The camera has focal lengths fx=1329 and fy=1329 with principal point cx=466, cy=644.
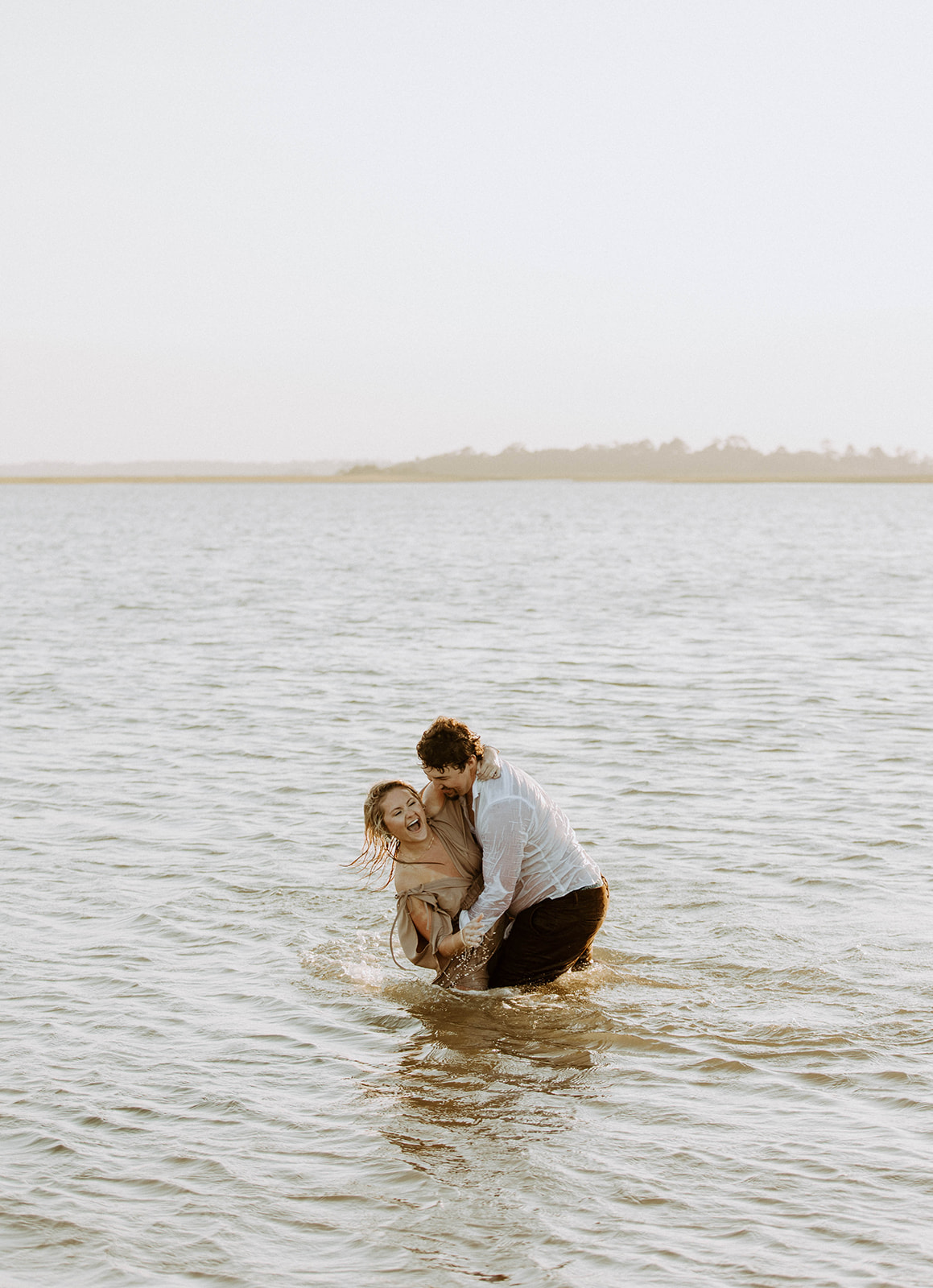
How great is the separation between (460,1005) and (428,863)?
132 centimetres

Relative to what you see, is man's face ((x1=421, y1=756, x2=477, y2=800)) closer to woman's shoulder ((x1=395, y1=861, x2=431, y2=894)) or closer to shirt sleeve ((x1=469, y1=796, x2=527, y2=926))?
shirt sleeve ((x1=469, y1=796, x2=527, y2=926))

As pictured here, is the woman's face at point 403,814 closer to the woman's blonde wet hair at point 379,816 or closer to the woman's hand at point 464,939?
the woman's blonde wet hair at point 379,816

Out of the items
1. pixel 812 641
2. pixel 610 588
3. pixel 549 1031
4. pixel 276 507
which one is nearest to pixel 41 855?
pixel 549 1031

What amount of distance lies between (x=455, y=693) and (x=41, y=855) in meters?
9.42

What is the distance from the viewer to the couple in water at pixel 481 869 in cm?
687

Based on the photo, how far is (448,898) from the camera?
736 centimetres

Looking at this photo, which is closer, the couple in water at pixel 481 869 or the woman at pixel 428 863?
the couple in water at pixel 481 869

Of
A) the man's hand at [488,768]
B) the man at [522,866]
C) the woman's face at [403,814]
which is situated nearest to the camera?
the man at [522,866]

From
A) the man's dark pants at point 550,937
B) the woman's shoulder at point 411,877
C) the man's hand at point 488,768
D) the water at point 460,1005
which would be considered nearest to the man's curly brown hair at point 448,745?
the man's hand at point 488,768

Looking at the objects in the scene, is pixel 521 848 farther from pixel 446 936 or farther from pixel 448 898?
pixel 446 936

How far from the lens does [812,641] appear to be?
86.0 feet

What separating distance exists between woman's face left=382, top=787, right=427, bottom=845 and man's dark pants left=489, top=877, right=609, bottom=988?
0.95 meters

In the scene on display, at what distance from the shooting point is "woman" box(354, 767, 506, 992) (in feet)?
23.2

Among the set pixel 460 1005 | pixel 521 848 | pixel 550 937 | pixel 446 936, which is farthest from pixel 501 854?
pixel 460 1005
